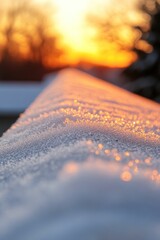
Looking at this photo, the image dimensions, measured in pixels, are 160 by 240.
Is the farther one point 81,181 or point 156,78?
point 156,78

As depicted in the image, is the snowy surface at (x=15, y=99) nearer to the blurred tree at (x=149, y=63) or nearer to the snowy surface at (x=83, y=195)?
the blurred tree at (x=149, y=63)

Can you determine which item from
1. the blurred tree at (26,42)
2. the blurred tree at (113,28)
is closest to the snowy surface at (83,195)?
the blurred tree at (113,28)

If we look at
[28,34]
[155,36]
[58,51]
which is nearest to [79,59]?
[58,51]

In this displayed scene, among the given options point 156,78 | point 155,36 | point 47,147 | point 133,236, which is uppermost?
point 155,36

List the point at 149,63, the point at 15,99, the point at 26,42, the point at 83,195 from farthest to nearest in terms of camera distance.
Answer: the point at 26,42 < the point at 149,63 < the point at 15,99 < the point at 83,195

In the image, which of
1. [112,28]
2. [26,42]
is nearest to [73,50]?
[26,42]

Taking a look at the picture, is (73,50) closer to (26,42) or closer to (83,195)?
(26,42)

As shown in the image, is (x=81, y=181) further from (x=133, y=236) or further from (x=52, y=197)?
(x=133, y=236)

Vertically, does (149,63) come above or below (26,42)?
below
